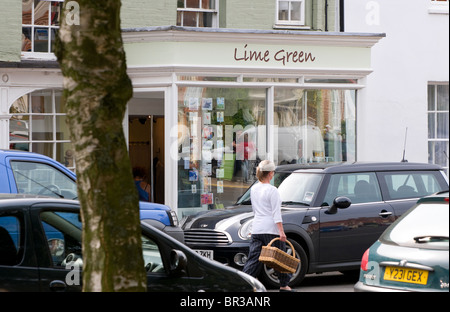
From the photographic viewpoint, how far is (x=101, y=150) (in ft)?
16.4

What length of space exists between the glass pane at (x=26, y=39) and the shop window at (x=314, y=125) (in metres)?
5.62

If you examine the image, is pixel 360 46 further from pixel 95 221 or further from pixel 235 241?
pixel 95 221

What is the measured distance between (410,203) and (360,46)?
22.1 feet

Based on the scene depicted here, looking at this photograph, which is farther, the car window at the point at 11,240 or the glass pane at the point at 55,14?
the glass pane at the point at 55,14

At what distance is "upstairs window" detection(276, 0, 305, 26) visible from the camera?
64.0ft

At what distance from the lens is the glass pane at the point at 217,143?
17.7 meters

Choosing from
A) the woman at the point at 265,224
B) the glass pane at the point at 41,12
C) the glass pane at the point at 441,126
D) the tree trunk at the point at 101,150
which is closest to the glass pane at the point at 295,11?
the glass pane at the point at 441,126

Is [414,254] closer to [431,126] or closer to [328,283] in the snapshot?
[328,283]

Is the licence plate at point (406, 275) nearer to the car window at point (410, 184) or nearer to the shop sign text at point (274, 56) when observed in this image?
the car window at point (410, 184)

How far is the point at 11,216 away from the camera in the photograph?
6578 mm

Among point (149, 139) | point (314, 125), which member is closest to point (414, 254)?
point (314, 125)

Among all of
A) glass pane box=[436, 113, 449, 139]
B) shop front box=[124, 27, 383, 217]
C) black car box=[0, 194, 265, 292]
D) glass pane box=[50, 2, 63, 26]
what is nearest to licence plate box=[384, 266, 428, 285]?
black car box=[0, 194, 265, 292]

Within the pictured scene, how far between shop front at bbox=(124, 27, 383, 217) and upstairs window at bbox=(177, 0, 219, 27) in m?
1.52

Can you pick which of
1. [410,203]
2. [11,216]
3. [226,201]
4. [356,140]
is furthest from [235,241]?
[356,140]
